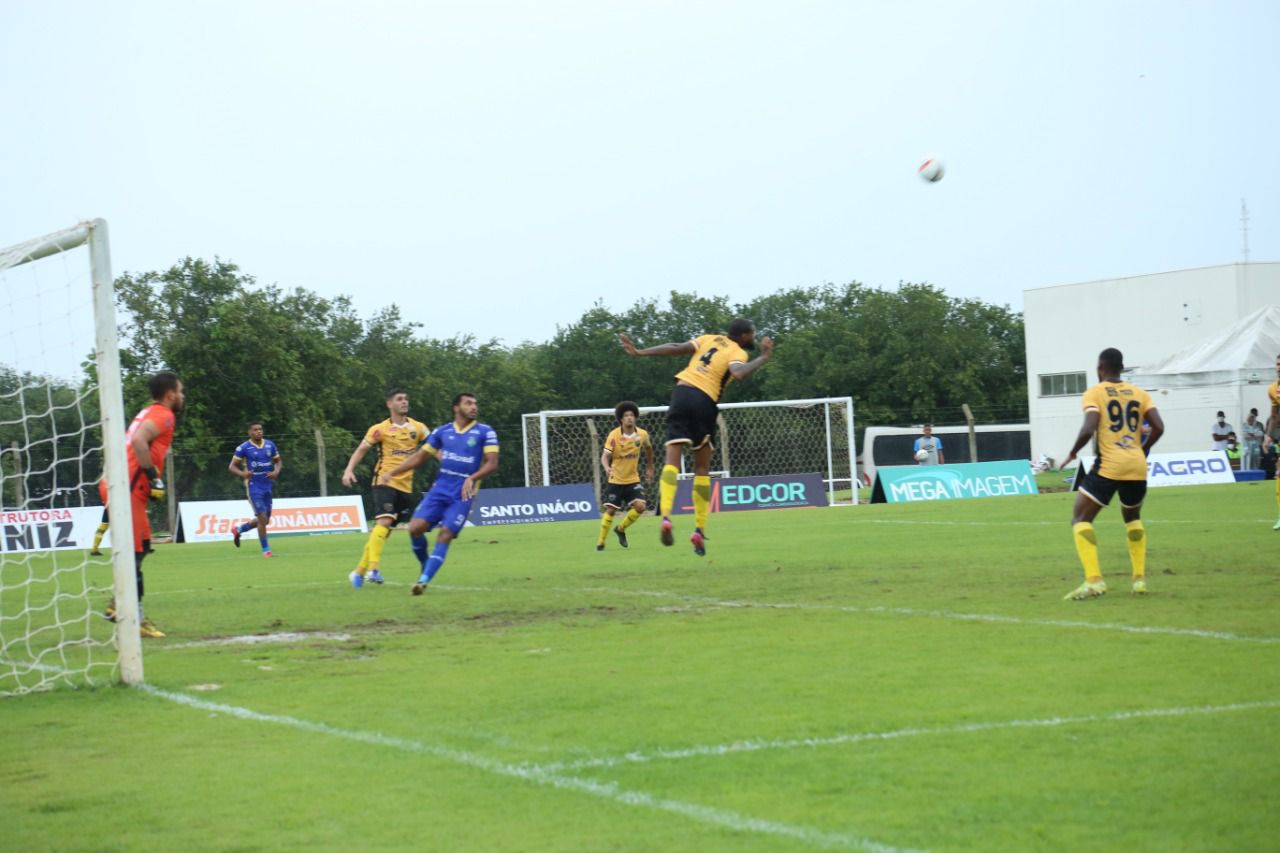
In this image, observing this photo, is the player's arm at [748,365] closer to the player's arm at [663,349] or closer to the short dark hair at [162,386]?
the player's arm at [663,349]

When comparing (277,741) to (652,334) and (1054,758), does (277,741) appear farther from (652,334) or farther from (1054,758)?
(652,334)

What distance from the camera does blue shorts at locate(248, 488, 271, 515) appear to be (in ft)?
83.6

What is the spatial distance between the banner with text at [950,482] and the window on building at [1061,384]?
24.8 metres

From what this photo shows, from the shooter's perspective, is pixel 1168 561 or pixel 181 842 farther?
pixel 1168 561

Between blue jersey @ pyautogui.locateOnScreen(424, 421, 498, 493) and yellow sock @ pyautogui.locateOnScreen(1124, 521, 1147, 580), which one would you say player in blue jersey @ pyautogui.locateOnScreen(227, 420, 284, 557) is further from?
yellow sock @ pyautogui.locateOnScreen(1124, 521, 1147, 580)

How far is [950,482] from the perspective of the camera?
124 feet

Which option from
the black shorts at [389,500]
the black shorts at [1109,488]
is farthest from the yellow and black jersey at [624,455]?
the black shorts at [1109,488]

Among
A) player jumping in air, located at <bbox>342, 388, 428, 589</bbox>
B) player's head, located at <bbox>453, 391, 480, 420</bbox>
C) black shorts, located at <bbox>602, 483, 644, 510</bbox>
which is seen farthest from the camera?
black shorts, located at <bbox>602, 483, 644, 510</bbox>

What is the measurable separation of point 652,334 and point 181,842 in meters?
99.6

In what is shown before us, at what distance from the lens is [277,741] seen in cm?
685

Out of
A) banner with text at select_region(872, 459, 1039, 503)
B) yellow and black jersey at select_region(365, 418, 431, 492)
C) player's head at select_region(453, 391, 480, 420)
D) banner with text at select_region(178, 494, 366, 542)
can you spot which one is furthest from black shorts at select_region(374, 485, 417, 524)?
banner with text at select_region(872, 459, 1039, 503)

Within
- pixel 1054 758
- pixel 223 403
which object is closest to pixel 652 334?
pixel 223 403

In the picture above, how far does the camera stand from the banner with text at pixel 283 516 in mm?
34594

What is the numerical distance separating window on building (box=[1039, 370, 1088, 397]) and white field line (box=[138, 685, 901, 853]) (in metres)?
58.5
